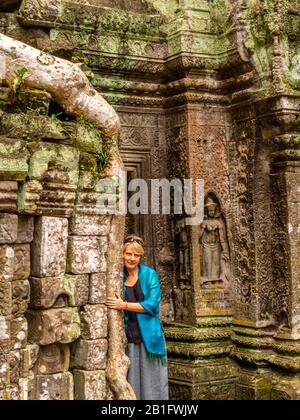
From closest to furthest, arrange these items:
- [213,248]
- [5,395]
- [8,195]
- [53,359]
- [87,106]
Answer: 1. [5,395]
2. [8,195]
3. [53,359]
4. [87,106]
5. [213,248]

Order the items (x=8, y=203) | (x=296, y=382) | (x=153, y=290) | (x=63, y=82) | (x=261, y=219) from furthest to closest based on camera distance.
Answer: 1. (x=261, y=219)
2. (x=296, y=382)
3. (x=153, y=290)
4. (x=63, y=82)
5. (x=8, y=203)

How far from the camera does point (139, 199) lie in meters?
7.18

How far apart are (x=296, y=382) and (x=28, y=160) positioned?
3.38 m

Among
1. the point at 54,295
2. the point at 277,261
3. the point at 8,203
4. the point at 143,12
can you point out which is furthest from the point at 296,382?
the point at 143,12

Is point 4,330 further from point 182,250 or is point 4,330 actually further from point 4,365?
point 182,250

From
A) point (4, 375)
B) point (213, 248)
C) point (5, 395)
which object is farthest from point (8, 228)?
point (213, 248)

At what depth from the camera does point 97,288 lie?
5305mm

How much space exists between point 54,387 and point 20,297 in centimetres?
75

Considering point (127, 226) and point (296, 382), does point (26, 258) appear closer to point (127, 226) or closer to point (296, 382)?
point (127, 226)

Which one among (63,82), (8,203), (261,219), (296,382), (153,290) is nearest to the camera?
(8,203)

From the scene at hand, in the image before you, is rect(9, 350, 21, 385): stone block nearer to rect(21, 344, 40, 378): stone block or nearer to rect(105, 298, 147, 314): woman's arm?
rect(21, 344, 40, 378): stone block

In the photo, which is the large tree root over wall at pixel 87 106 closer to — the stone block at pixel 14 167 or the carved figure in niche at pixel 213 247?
the stone block at pixel 14 167

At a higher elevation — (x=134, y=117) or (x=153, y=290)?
(x=134, y=117)

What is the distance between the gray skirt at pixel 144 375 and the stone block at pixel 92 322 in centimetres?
69
